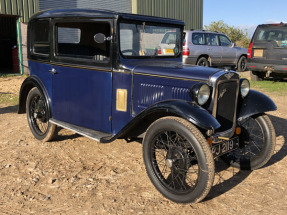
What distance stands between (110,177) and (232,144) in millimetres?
1372

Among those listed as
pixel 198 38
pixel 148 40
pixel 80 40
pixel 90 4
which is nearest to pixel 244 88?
pixel 148 40

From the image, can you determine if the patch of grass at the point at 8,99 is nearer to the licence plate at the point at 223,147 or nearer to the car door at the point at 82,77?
the car door at the point at 82,77

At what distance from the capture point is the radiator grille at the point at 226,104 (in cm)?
314

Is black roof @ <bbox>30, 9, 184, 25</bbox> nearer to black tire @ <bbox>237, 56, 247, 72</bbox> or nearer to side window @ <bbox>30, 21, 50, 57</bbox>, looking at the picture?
side window @ <bbox>30, 21, 50, 57</bbox>

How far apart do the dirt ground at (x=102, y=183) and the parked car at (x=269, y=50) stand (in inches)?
207

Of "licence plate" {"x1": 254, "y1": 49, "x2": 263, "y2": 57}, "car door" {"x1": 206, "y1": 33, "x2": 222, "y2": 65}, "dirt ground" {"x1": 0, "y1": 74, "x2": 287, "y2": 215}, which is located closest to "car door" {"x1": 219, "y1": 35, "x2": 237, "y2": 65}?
"car door" {"x1": 206, "y1": 33, "x2": 222, "y2": 65}

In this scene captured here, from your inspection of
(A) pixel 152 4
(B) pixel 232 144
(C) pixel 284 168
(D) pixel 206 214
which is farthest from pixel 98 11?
(A) pixel 152 4

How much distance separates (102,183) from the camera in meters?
3.25

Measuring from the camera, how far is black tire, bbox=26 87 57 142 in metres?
4.36

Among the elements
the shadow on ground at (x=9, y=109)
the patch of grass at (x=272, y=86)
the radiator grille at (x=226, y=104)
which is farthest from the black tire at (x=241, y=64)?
the radiator grille at (x=226, y=104)

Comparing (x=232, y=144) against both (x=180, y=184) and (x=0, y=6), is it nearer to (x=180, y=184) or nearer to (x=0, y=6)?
(x=180, y=184)

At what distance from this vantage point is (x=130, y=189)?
10.3 ft

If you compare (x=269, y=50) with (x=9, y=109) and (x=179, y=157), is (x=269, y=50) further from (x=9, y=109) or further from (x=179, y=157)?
(x=179, y=157)

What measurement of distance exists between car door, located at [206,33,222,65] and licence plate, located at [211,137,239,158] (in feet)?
29.0
